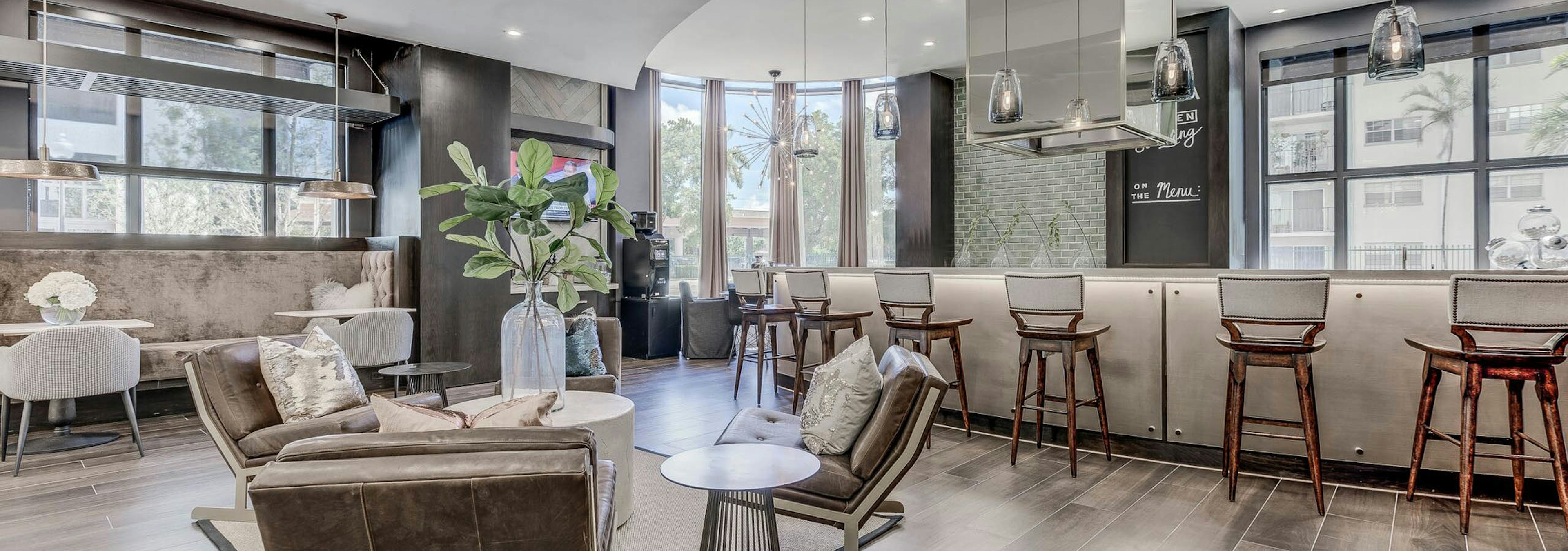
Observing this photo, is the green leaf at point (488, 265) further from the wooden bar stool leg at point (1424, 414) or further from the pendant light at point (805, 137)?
the wooden bar stool leg at point (1424, 414)

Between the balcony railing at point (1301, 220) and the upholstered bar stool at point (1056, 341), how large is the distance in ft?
11.6

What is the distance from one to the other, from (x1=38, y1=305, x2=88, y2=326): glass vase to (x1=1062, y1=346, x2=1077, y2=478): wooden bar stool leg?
19.1ft

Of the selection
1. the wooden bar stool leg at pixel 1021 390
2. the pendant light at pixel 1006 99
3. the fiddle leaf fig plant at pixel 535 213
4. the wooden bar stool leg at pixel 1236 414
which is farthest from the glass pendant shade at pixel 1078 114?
the fiddle leaf fig plant at pixel 535 213

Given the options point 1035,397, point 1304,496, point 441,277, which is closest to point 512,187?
point 1035,397

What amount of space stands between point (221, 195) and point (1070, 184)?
7784mm

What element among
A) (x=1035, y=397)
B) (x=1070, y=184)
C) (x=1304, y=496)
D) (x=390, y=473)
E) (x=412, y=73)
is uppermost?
(x=412, y=73)

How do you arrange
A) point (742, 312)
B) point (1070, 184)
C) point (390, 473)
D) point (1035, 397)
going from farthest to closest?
1. point (1070, 184)
2. point (742, 312)
3. point (1035, 397)
4. point (390, 473)

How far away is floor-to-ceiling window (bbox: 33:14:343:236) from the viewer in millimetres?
5184

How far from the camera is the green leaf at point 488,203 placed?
2637mm

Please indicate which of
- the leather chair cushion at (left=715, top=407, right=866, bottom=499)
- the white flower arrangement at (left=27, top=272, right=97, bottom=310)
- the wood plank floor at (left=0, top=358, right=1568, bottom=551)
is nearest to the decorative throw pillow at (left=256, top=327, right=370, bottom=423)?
the wood plank floor at (left=0, top=358, right=1568, bottom=551)

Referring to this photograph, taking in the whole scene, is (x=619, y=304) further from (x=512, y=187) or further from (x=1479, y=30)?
(x=1479, y=30)

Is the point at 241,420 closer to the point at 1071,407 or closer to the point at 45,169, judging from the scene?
the point at 45,169

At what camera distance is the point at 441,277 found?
20.6 feet

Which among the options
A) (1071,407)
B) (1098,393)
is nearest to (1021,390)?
(1071,407)
